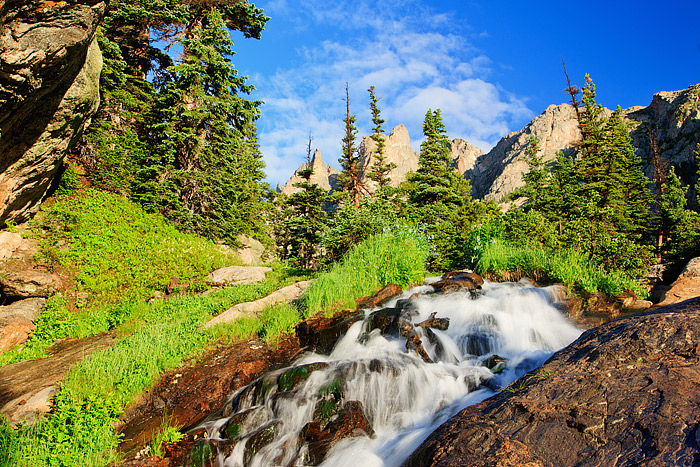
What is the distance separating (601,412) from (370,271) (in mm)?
7252

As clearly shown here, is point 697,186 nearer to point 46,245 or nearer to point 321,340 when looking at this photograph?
point 321,340

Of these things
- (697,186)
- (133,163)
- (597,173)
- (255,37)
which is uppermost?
(255,37)

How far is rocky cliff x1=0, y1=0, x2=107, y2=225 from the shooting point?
18.0 feet

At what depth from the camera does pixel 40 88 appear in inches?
265

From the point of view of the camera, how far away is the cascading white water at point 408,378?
416cm

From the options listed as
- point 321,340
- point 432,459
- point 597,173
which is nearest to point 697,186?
point 597,173

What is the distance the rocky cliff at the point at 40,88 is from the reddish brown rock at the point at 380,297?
7.93 meters

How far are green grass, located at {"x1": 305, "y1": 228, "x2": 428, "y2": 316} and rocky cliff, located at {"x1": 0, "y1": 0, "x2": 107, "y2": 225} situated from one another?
7014mm

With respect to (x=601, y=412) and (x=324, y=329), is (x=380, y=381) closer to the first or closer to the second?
(x=324, y=329)

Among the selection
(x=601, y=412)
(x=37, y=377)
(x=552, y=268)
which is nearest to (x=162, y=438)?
(x=37, y=377)

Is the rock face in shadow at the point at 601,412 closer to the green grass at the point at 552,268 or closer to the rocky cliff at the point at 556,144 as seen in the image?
the green grass at the point at 552,268

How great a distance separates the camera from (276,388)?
5207mm

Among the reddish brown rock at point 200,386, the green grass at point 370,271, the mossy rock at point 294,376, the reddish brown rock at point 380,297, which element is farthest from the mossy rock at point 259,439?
the reddish brown rock at point 380,297

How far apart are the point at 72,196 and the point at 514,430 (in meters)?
15.2
